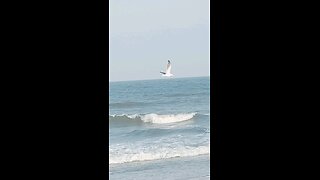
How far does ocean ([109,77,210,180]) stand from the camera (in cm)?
542

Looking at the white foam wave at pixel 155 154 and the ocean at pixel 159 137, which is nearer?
the ocean at pixel 159 137

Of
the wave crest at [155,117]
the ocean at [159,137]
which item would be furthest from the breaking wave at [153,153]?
the wave crest at [155,117]

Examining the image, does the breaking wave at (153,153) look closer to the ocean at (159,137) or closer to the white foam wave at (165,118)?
the ocean at (159,137)

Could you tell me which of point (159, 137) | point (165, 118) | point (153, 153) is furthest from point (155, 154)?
point (165, 118)

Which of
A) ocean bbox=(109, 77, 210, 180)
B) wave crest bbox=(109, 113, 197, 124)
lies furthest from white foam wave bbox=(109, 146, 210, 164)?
wave crest bbox=(109, 113, 197, 124)

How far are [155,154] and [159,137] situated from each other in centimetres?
138

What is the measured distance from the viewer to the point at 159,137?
780 centimetres

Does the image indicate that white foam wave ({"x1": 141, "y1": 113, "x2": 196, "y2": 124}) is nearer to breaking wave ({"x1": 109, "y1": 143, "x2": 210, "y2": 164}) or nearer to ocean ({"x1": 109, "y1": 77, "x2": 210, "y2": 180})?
ocean ({"x1": 109, "y1": 77, "x2": 210, "y2": 180})

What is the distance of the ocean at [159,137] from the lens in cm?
542
